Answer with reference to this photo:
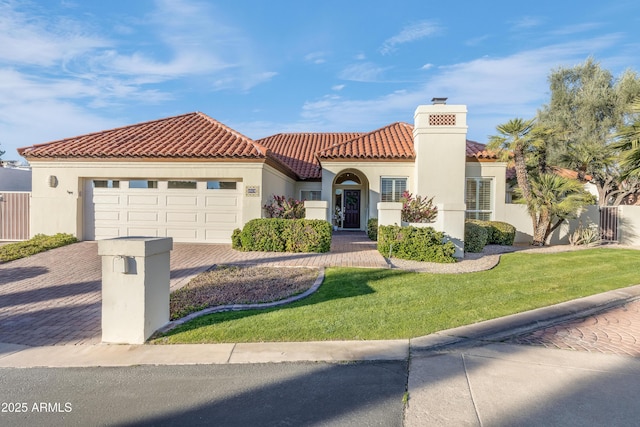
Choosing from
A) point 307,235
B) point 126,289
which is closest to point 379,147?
point 307,235

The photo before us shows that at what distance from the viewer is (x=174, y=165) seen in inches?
528

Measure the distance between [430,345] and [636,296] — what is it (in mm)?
5856

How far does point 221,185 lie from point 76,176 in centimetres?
575

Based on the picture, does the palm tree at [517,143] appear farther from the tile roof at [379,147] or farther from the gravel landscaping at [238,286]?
the gravel landscaping at [238,286]

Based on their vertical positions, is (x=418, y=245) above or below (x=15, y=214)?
below

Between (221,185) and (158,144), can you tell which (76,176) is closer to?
(158,144)

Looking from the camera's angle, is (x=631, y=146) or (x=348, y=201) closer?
(x=631, y=146)

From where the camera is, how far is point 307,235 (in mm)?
11695

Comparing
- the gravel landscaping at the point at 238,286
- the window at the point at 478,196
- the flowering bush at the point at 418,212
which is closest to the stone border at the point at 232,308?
Answer: the gravel landscaping at the point at 238,286

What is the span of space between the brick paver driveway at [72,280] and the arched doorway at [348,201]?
244 inches

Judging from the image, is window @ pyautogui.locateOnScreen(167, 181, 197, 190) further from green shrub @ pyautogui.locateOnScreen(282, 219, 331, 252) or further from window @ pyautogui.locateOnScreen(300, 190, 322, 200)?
window @ pyautogui.locateOnScreen(300, 190, 322, 200)

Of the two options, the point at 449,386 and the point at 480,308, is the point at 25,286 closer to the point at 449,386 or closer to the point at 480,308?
the point at 449,386

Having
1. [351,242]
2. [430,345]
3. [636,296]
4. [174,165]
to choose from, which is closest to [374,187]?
[351,242]

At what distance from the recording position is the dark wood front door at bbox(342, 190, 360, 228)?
20.4 metres
